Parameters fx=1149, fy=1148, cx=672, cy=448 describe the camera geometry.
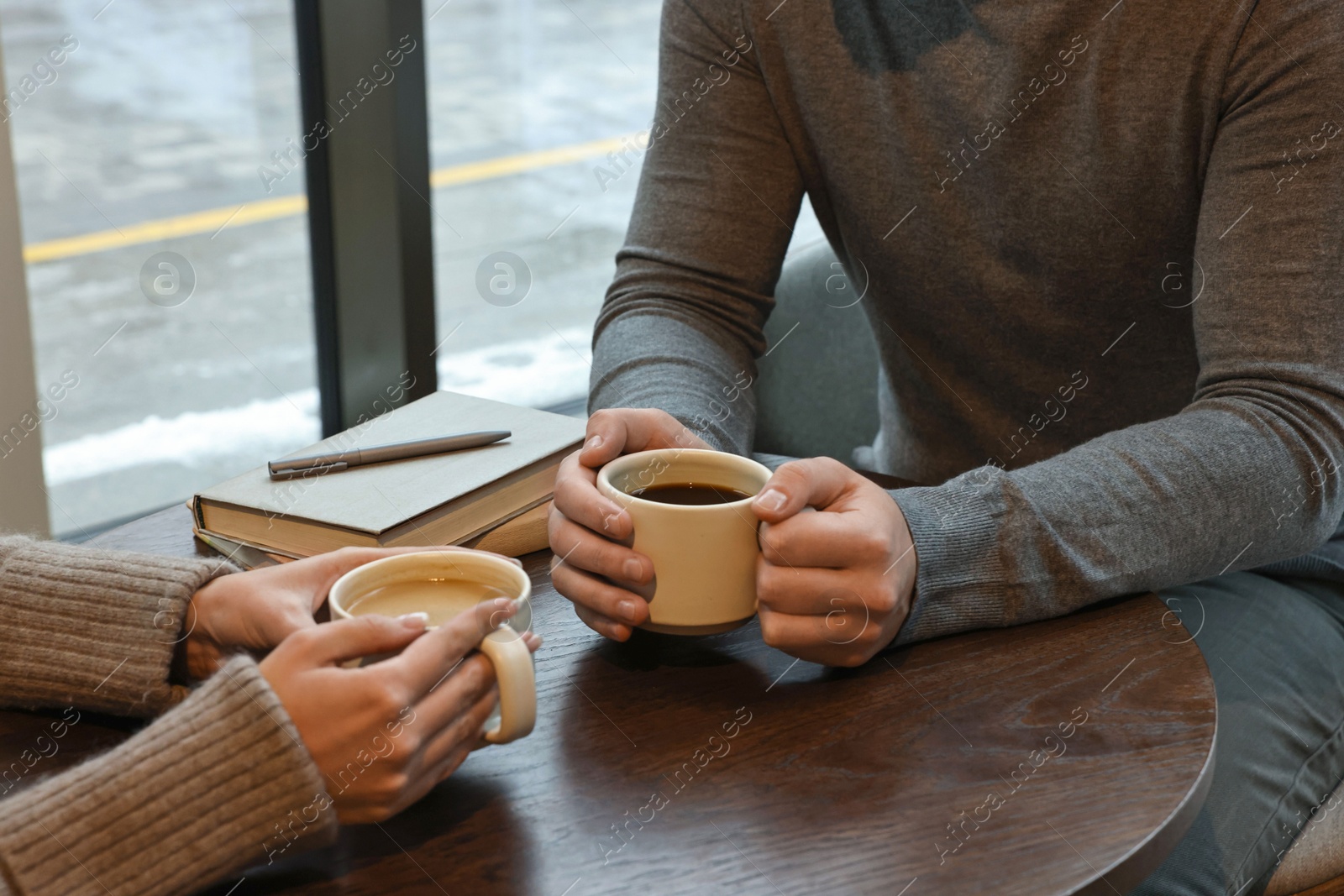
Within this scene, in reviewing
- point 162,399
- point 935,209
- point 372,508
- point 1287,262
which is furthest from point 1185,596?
point 162,399

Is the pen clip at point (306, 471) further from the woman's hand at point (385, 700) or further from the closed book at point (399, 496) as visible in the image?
the woman's hand at point (385, 700)

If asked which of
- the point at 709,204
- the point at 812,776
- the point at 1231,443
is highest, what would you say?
the point at 709,204

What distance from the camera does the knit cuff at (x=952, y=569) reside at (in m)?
0.81

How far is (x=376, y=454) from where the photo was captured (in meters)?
0.94

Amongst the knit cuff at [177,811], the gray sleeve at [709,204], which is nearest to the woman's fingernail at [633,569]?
the knit cuff at [177,811]

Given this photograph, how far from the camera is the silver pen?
0.92m

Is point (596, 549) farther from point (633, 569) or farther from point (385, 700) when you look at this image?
point (385, 700)

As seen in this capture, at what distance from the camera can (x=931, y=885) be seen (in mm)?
587

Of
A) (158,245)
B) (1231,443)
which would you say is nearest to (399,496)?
(1231,443)

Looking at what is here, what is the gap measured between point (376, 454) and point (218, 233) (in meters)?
2.33

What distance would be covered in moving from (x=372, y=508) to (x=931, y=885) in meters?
0.49

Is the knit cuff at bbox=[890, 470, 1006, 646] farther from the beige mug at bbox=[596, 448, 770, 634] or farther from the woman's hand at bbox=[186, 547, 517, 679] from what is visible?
the woman's hand at bbox=[186, 547, 517, 679]

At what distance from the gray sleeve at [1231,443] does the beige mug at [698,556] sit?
137 millimetres

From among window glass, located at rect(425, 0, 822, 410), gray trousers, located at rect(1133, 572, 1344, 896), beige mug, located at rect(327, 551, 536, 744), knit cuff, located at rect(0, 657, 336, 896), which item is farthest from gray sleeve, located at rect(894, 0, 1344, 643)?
window glass, located at rect(425, 0, 822, 410)
